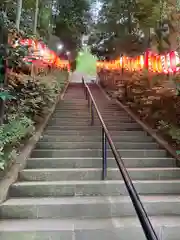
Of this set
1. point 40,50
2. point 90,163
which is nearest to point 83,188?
point 90,163

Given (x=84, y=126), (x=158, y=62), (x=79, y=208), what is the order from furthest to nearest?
(x=84, y=126) → (x=158, y=62) → (x=79, y=208)

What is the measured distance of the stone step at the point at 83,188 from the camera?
4.19m

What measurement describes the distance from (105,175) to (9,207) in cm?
156

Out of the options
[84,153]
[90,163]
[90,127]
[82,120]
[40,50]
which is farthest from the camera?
[40,50]

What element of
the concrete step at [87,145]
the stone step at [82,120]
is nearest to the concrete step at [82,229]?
the concrete step at [87,145]

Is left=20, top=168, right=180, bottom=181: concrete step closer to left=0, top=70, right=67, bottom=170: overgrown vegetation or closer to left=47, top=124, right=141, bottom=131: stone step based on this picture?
left=0, top=70, right=67, bottom=170: overgrown vegetation

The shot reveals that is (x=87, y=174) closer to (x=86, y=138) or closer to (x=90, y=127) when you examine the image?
(x=86, y=138)

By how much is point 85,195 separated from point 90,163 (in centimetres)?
94

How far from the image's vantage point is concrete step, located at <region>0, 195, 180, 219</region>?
3725 mm

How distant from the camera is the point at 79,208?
150 inches

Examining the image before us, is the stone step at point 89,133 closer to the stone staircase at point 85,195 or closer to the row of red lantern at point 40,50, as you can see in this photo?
the stone staircase at point 85,195

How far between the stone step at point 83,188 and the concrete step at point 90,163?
660 millimetres

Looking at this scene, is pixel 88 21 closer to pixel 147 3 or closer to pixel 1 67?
pixel 147 3

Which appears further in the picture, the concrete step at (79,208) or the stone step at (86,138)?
the stone step at (86,138)
